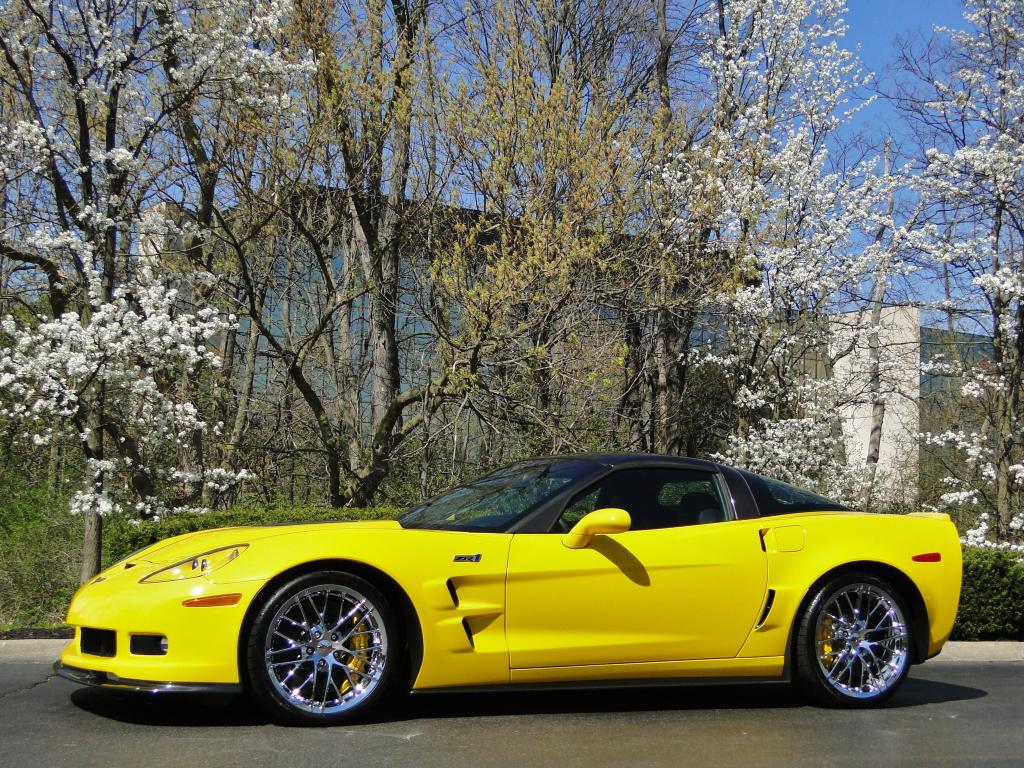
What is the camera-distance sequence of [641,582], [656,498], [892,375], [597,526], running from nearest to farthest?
[597,526] → [641,582] → [656,498] → [892,375]

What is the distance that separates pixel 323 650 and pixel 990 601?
22.3 feet

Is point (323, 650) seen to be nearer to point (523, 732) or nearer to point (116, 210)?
point (523, 732)

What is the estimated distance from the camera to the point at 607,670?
5.47 m

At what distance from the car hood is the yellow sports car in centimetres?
2

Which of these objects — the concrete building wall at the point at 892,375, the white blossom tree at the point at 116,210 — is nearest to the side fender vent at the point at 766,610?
the white blossom tree at the point at 116,210

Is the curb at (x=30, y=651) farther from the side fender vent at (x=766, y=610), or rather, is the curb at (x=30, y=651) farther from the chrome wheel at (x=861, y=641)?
the chrome wheel at (x=861, y=641)

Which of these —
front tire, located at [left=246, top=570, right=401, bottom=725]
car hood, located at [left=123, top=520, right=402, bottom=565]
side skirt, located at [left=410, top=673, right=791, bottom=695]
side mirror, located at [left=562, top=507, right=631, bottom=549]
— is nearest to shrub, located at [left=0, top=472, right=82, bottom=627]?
car hood, located at [left=123, top=520, right=402, bottom=565]

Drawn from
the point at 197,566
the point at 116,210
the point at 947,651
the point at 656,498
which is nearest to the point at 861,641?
the point at 656,498

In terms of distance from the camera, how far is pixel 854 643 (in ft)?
19.6

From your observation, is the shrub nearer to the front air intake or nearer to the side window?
the front air intake

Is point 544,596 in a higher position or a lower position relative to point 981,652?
higher

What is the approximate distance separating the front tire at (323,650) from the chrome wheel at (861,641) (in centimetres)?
245

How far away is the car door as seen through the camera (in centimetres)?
535

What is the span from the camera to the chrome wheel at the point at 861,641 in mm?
5922
